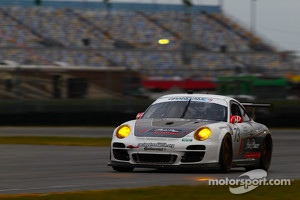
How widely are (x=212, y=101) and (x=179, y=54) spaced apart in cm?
3302

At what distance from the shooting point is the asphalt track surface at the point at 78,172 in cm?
896

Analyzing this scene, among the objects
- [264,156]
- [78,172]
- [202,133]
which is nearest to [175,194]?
[202,133]

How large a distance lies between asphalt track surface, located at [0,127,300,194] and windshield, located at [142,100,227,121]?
0.82 metres

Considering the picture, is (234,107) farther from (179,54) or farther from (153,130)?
(179,54)

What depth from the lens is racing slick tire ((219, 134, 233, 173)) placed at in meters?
10.8

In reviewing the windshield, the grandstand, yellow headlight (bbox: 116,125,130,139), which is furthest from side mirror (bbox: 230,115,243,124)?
the grandstand

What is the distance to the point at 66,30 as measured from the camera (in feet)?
156

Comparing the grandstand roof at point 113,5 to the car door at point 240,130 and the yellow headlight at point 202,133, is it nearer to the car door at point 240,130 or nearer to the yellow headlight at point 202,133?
the car door at point 240,130

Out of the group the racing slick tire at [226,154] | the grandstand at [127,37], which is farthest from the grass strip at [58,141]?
the grandstand at [127,37]

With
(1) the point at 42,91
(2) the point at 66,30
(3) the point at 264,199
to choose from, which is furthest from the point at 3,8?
(3) the point at 264,199

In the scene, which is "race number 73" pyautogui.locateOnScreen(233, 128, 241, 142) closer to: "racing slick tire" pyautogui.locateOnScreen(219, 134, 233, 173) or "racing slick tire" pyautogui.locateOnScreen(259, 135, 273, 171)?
"racing slick tire" pyautogui.locateOnScreen(219, 134, 233, 173)

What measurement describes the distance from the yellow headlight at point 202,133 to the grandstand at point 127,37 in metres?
27.3

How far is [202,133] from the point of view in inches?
423

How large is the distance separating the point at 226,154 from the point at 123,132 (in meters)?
1.41
